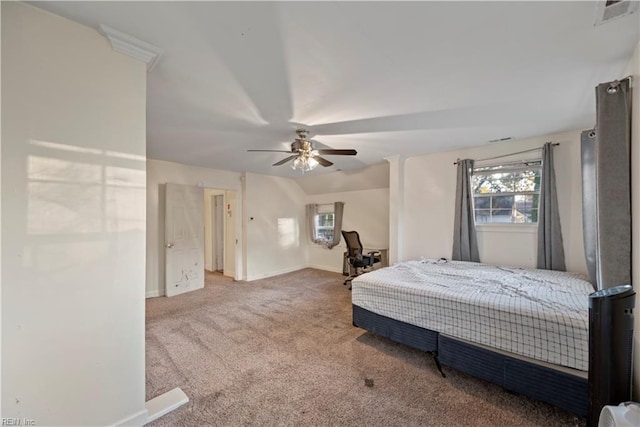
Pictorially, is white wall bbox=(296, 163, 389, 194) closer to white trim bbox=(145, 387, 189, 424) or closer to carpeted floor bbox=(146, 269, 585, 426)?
carpeted floor bbox=(146, 269, 585, 426)

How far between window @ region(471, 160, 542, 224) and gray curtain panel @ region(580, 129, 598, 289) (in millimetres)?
624

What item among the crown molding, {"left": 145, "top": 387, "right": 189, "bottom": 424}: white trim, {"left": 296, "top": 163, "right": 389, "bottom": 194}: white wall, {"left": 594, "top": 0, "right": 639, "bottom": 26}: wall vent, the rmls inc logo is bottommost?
{"left": 145, "top": 387, "right": 189, "bottom": 424}: white trim

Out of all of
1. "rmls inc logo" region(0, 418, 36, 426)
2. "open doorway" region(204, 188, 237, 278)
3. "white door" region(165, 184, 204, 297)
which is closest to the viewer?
"rmls inc logo" region(0, 418, 36, 426)

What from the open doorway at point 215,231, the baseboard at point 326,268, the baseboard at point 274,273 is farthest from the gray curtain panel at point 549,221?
the open doorway at point 215,231

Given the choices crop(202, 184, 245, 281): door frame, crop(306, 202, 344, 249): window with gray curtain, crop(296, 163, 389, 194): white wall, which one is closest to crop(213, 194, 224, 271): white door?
crop(202, 184, 245, 281): door frame

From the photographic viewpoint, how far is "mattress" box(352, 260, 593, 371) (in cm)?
169

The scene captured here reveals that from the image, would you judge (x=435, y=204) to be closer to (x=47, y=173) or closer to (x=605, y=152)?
(x=605, y=152)

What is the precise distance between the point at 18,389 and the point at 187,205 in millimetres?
3779

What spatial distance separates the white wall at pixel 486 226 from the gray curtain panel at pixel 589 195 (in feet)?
1.41

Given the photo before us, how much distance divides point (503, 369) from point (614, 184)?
149 centimetres

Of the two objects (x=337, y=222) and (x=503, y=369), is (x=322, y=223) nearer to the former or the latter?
(x=337, y=222)

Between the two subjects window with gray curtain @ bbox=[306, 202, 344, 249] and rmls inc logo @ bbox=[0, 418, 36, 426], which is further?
window with gray curtain @ bbox=[306, 202, 344, 249]

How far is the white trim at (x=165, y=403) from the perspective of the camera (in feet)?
5.50

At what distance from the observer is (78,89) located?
136 cm
